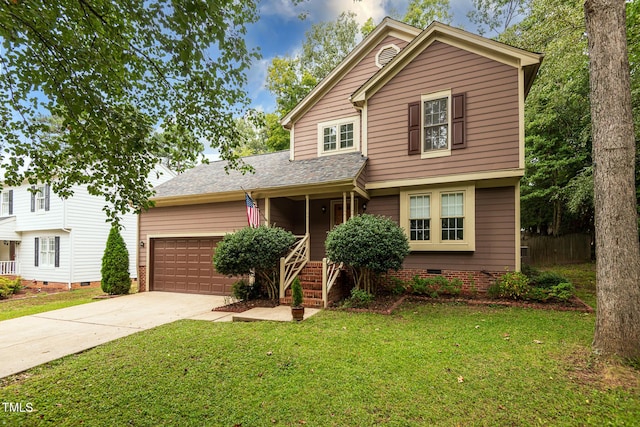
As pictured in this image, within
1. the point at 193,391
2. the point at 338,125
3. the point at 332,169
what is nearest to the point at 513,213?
the point at 332,169

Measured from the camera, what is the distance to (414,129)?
9.17m

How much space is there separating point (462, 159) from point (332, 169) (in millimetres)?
3672

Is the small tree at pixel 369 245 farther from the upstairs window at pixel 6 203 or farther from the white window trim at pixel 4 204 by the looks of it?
the white window trim at pixel 4 204

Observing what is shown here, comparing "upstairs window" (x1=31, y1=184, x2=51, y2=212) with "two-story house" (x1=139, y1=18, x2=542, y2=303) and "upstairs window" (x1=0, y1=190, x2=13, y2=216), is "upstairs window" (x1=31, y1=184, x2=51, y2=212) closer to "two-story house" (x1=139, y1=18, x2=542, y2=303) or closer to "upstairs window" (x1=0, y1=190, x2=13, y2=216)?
"upstairs window" (x1=0, y1=190, x2=13, y2=216)

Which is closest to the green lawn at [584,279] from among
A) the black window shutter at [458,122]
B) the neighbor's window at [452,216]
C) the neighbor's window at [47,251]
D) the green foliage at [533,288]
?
the green foliage at [533,288]

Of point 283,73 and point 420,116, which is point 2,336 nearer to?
point 420,116

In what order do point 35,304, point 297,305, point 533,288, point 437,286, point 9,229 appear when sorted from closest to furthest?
point 297,305 < point 533,288 < point 437,286 < point 35,304 < point 9,229

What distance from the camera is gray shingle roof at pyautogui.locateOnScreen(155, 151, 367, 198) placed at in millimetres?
9383

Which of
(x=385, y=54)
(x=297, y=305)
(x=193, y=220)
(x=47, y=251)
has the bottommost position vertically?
(x=297, y=305)

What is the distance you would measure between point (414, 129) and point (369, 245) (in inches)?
156

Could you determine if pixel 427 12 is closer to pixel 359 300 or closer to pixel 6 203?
pixel 359 300

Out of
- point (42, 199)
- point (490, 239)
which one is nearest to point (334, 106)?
point (490, 239)

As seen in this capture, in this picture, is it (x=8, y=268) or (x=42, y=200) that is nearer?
(x=42, y=200)

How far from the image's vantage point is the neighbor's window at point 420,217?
9.17 m
